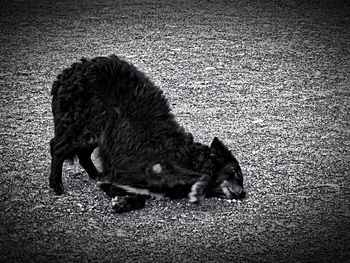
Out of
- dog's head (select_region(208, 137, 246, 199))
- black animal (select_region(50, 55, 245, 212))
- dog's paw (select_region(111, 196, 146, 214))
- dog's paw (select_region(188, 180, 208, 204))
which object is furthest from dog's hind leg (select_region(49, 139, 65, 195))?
dog's head (select_region(208, 137, 246, 199))

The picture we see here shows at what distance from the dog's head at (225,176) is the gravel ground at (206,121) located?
12 cm

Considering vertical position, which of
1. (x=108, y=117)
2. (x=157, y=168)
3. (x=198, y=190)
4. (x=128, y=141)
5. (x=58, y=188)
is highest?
(x=108, y=117)

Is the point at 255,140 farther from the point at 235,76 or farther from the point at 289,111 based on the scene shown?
the point at 235,76

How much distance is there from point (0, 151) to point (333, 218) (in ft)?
10.5

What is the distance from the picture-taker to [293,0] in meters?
11.5

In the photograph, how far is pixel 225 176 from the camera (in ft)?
15.0

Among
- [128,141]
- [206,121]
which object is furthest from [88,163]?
[206,121]

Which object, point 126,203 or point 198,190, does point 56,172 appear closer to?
point 126,203

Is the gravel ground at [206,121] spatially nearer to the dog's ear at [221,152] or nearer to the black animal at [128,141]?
the black animal at [128,141]

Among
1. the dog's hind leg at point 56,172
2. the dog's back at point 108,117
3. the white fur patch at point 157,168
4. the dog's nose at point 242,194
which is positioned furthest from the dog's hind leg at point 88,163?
the dog's nose at point 242,194

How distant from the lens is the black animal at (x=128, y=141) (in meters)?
4.42

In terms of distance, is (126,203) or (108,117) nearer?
(126,203)

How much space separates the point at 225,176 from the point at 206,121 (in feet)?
5.51

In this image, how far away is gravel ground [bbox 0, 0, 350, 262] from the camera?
3.99 meters
